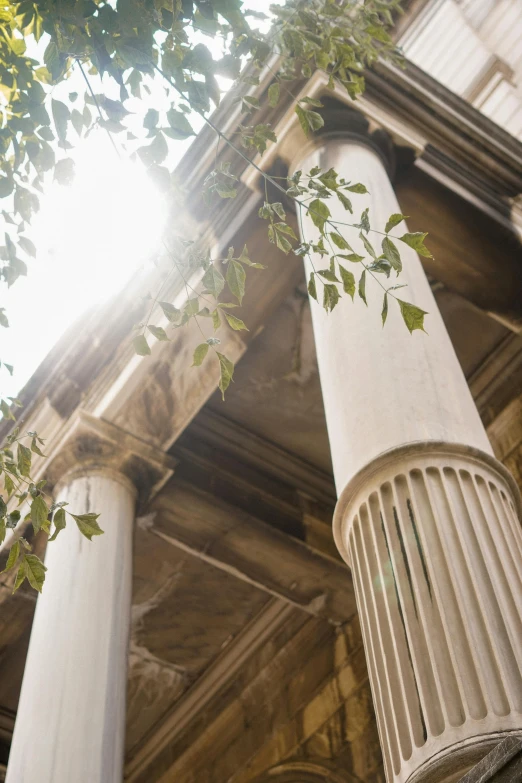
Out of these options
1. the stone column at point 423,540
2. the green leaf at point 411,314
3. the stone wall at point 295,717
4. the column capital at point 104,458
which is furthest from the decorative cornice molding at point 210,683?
the green leaf at point 411,314

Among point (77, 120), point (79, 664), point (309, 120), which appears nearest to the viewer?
point (309, 120)

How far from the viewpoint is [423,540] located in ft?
12.5

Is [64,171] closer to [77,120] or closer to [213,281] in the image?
[77,120]

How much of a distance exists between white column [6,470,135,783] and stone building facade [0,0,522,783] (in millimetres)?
20

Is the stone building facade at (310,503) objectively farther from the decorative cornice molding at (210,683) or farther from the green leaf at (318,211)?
the green leaf at (318,211)

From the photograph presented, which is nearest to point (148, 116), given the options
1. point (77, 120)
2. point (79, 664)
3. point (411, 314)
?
point (77, 120)

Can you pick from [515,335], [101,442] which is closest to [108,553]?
[101,442]

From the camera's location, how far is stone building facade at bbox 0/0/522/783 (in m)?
3.69

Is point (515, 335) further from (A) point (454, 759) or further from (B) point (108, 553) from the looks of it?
(A) point (454, 759)

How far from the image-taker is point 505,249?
7879 millimetres

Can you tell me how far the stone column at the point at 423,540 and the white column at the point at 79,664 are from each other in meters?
2.54

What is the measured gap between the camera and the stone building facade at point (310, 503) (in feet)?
12.1

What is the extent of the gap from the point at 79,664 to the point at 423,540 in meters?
3.29

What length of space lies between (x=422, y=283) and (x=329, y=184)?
1.80 meters
